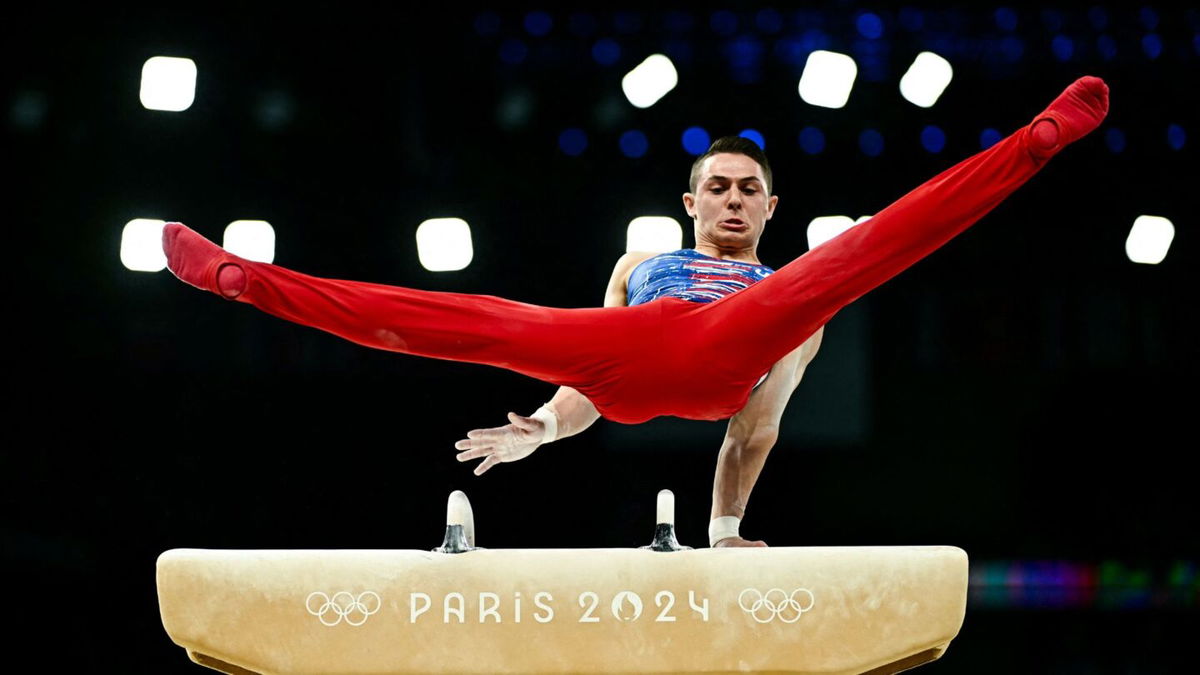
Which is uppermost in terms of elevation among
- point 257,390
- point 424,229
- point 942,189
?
point 424,229

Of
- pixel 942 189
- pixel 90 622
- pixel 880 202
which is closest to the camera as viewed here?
pixel 942 189

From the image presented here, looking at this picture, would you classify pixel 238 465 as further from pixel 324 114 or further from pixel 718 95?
pixel 718 95

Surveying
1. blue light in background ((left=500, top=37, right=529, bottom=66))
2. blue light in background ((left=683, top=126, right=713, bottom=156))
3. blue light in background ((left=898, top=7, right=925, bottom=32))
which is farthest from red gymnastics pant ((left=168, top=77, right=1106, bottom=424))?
blue light in background ((left=898, top=7, right=925, bottom=32))

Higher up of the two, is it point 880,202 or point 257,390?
point 880,202

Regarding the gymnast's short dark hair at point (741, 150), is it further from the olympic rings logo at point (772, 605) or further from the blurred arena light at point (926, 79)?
the blurred arena light at point (926, 79)

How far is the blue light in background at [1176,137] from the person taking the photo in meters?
5.59

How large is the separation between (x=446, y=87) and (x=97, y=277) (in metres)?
1.72

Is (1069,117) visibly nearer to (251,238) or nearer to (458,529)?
(458,529)

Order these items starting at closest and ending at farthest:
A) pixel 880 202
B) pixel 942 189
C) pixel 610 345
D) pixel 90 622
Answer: pixel 942 189, pixel 610 345, pixel 90 622, pixel 880 202

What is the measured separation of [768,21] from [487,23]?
124 cm

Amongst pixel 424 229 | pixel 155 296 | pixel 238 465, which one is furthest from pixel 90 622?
pixel 424 229

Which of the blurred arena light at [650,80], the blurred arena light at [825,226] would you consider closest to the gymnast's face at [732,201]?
the blurred arena light at [825,226]

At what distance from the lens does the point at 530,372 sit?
3.04 meters

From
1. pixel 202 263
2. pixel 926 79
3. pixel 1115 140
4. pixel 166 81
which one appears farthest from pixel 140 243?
pixel 1115 140
